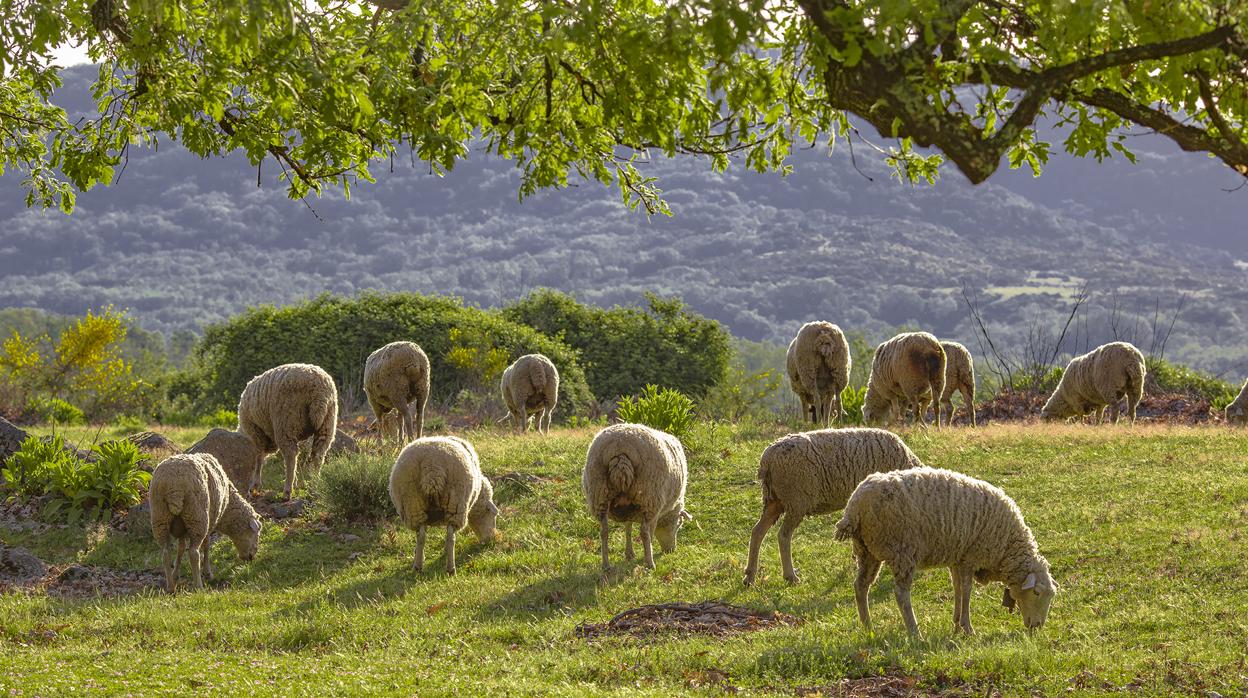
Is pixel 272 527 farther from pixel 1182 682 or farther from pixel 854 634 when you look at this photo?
pixel 1182 682

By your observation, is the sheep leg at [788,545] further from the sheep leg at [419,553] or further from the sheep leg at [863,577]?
the sheep leg at [419,553]

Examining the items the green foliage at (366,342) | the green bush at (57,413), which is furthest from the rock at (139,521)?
the green foliage at (366,342)

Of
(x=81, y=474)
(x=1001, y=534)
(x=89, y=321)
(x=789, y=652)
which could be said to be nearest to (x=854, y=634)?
(x=789, y=652)

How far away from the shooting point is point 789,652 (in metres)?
8.80

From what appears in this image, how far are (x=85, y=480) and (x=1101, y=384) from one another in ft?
56.9

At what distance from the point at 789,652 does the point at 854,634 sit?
774 millimetres

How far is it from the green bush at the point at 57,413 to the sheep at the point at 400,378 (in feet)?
36.7

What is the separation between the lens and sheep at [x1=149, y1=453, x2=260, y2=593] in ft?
40.3

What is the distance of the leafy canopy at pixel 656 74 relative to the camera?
21.7 feet

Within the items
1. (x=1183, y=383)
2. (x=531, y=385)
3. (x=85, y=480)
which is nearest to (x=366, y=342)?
(x=531, y=385)

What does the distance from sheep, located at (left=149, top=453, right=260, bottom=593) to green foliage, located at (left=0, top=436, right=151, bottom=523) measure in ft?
7.13

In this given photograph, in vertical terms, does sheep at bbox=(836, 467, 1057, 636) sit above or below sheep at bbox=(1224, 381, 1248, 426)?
above

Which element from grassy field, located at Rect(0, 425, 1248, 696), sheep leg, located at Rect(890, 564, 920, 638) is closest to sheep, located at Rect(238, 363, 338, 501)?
grassy field, located at Rect(0, 425, 1248, 696)

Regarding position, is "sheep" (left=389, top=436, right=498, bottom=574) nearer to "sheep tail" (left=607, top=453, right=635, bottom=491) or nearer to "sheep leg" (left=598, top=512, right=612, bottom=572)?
"sheep leg" (left=598, top=512, right=612, bottom=572)
